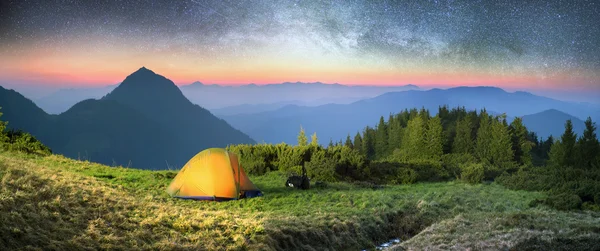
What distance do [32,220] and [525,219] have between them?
1104 centimetres

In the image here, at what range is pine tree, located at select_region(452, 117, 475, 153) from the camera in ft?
141

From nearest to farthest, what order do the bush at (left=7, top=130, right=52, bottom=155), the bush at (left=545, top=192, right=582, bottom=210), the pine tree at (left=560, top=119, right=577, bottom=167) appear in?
the bush at (left=545, top=192, right=582, bottom=210) < the bush at (left=7, top=130, right=52, bottom=155) < the pine tree at (left=560, top=119, right=577, bottom=167)

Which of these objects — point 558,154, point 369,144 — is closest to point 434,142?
point 558,154

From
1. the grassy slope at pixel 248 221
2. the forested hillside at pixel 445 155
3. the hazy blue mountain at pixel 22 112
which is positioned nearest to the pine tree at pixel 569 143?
the forested hillside at pixel 445 155

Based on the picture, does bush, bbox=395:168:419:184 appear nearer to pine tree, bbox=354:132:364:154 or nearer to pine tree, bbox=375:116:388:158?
pine tree, bbox=375:116:388:158

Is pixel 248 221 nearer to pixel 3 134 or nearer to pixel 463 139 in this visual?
pixel 3 134

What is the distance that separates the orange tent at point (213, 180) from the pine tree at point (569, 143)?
106 ft

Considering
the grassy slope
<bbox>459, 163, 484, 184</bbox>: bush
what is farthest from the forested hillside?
the grassy slope

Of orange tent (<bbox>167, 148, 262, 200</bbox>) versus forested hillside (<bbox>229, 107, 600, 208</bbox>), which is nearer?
orange tent (<bbox>167, 148, 262, 200</bbox>)

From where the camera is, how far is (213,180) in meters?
15.5

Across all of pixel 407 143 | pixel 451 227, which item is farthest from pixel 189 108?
pixel 451 227

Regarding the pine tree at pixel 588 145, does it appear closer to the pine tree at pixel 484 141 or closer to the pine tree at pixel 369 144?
the pine tree at pixel 484 141

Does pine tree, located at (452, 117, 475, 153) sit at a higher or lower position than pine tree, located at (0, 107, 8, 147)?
lower

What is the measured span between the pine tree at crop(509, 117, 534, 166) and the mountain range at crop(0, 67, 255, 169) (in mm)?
71208
